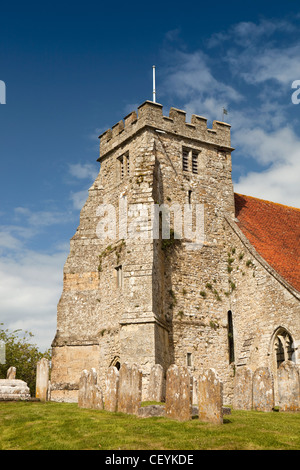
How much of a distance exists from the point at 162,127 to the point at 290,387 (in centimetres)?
1369

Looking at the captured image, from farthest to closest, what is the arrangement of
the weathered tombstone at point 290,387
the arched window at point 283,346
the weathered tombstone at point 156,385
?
the arched window at point 283,346
the weathered tombstone at point 156,385
the weathered tombstone at point 290,387

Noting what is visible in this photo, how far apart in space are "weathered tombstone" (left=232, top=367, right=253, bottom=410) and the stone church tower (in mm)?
5235

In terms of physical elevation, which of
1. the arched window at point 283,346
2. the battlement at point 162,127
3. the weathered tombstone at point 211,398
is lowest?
the weathered tombstone at point 211,398

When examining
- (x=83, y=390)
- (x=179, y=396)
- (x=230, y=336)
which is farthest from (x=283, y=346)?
(x=179, y=396)

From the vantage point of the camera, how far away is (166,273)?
A: 21531 millimetres

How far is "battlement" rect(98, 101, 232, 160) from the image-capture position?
23297mm

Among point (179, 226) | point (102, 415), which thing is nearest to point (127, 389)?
point (102, 415)

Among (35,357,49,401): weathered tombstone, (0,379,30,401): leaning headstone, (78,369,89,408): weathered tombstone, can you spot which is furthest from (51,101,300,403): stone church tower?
(78,369,89,408): weathered tombstone

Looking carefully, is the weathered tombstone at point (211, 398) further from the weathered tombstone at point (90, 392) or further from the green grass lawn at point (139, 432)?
the weathered tombstone at point (90, 392)

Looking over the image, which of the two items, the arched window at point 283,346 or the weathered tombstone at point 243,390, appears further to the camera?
the arched window at point 283,346

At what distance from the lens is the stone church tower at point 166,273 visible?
19562 mm

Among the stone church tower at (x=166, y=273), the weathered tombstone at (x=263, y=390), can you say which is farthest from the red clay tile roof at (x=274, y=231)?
the weathered tombstone at (x=263, y=390)

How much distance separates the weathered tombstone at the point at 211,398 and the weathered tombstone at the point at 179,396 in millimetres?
272

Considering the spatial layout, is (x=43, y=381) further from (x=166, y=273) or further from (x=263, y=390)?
(x=166, y=273)
